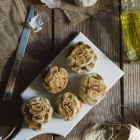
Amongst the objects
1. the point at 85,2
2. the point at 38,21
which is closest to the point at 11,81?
the point at 38,21

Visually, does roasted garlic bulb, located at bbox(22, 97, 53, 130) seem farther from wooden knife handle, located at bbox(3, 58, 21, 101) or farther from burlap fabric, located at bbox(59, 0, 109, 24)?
burlap fabric, located at bbox(59, 0, 109, 24)

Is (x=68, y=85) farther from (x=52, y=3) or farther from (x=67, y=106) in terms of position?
(x=52, y=3)

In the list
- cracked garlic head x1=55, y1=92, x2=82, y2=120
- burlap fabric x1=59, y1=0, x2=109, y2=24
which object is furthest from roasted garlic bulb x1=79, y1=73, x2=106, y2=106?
burlap fabric x1=59, y1=0, x2=109, y2=24

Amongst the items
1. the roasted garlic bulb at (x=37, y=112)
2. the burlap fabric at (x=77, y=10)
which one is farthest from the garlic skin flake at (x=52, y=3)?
the roasted garlic bulb at (x=37, y=112)

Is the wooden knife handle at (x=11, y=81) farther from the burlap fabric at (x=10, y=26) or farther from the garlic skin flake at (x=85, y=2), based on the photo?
the garlic skin flake at (x=85, y=2)

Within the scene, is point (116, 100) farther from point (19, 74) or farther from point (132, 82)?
point (19, 74)

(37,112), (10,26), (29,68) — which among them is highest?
(10,26)

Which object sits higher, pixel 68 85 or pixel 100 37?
pixel 100 37
